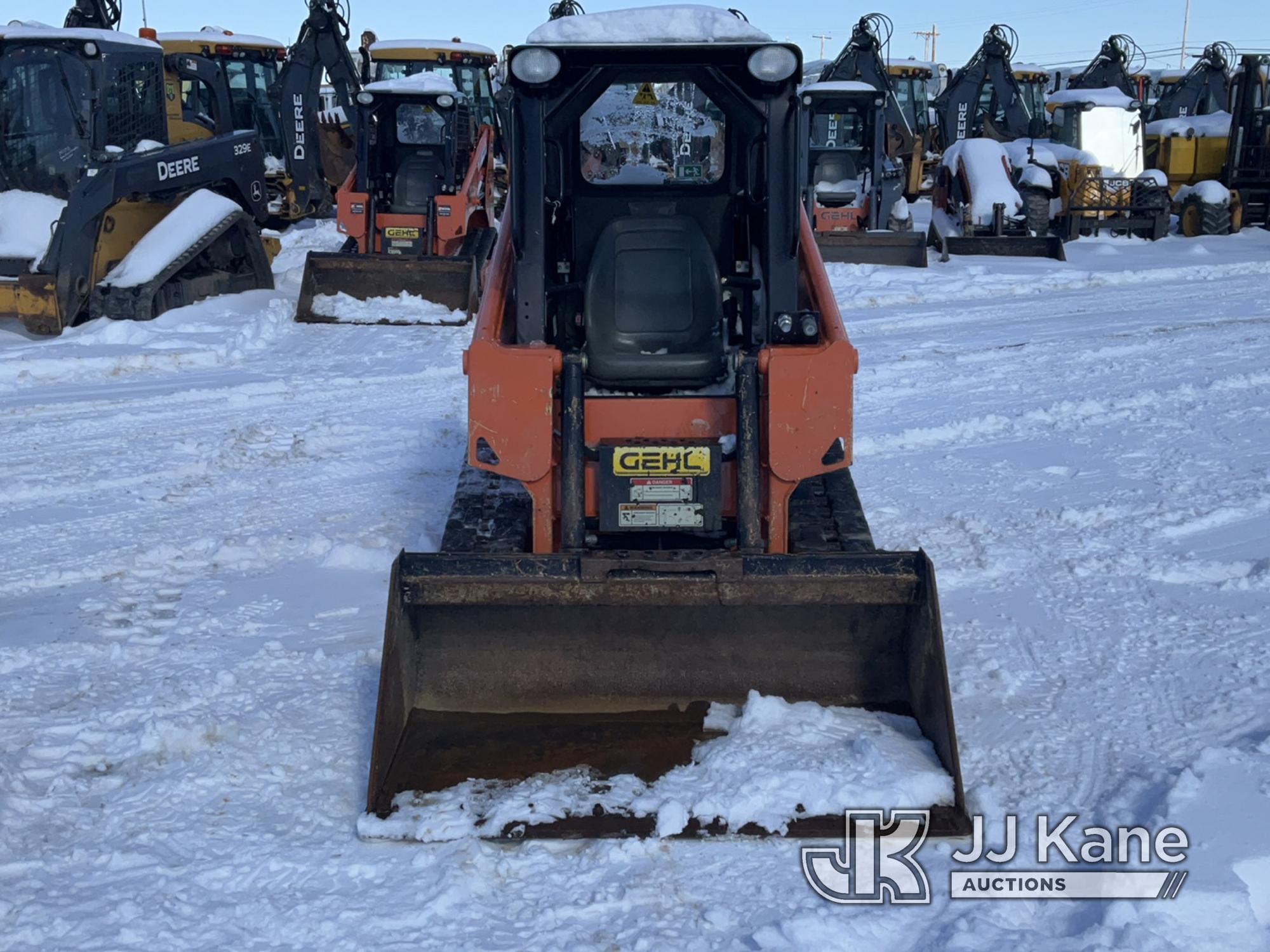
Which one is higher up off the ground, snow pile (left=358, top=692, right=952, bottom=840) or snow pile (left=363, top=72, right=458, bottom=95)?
snow pile (left=363, top=72, right=458, bottom=95)

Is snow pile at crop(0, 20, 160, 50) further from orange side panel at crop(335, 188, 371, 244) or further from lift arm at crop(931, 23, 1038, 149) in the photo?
lift arm at crop(931, 23, 1038, 149)

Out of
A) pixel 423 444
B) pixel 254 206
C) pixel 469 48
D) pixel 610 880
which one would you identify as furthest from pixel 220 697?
pixel 469 48

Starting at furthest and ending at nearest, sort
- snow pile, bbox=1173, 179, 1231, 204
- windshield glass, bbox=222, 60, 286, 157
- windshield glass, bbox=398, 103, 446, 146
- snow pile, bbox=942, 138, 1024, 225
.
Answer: windshield glass, bbox=222, 60, 286, 157 < snow pile, bbox=1173, 179, 1231, 204 < snow pile, bbox=942, 138, 1024, 225 < windshield glass, bbox=398, 103, 446, 146

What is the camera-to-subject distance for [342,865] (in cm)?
302

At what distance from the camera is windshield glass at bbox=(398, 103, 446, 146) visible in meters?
12.8

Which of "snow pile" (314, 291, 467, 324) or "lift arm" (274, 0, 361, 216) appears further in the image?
"lift arm" (274, 0, 361, 216)

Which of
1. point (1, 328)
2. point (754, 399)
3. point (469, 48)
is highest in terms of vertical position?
point (469, 48)

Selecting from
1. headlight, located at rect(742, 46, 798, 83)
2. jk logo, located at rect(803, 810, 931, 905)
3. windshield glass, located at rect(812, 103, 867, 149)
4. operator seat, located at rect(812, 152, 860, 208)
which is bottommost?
jk logo, located at rect(803, 810, 931, 905)

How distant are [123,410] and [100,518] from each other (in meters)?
2.12

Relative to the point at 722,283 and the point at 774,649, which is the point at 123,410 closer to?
the point at 722,283

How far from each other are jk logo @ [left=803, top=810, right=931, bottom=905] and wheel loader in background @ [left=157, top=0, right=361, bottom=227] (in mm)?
13200

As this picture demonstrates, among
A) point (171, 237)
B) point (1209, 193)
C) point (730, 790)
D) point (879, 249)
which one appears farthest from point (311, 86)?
point (730, 790)

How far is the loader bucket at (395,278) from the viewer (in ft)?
35.1

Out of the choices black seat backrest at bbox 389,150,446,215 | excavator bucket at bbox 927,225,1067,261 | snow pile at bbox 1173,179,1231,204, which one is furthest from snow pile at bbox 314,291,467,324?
snow pile at bbox 1173,179,1231,204
